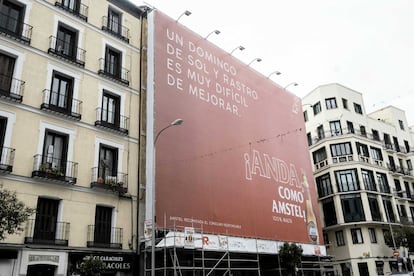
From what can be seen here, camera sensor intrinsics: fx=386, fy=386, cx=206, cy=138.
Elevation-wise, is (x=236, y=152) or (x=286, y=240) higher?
(x=236, y=152)

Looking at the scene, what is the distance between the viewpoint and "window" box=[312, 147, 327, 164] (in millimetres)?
46416

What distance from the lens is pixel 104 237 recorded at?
20.6 m

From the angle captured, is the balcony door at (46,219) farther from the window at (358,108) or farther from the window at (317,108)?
the window at (358,108)

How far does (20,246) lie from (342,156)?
36.6m

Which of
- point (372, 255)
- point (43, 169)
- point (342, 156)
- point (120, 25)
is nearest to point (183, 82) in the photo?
point (120, 25)

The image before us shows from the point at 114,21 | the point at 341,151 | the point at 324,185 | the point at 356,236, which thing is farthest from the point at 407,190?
the point at 114,21

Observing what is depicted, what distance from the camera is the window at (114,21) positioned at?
25.5 m

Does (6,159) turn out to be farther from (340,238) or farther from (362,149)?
(362,149)

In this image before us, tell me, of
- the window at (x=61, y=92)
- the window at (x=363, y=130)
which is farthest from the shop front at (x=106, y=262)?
the window at (x=363, y=130)

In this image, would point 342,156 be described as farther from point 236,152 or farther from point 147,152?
point 147,152

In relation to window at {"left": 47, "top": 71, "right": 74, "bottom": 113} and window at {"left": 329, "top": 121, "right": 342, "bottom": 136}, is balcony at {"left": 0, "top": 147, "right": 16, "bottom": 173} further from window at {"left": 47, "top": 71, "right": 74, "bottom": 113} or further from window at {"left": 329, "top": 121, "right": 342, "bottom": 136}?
window at {"left": 329, "top": 121, "right": 342, "bottom": 136}

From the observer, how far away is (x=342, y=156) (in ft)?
146

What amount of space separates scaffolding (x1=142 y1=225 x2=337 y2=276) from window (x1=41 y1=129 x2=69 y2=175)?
628 centimetres

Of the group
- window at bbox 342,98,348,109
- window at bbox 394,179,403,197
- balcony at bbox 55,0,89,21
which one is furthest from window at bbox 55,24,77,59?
window at bbox 394,179,403,197
